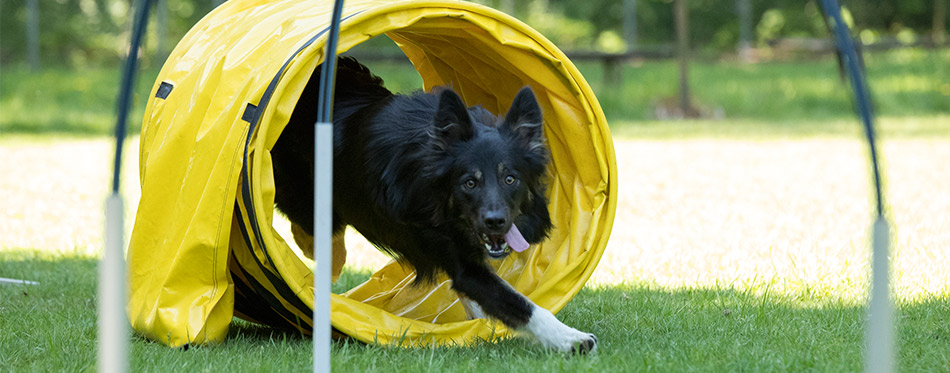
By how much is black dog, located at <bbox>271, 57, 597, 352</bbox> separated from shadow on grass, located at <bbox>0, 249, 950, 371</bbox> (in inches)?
10.2

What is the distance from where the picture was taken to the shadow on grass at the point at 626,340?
12.0 feet

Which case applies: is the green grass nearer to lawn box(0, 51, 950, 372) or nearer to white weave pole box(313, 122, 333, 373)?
lawn box(0, 51, 950, 372)

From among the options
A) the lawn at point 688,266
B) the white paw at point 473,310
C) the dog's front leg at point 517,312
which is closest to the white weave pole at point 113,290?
the lawn at point 688,266

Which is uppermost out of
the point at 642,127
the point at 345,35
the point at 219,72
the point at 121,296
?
the point at 345,35

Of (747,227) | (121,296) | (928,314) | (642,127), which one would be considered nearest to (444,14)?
(121,296)

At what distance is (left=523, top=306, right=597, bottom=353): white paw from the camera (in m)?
3.89

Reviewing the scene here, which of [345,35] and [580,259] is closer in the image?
[345,35]

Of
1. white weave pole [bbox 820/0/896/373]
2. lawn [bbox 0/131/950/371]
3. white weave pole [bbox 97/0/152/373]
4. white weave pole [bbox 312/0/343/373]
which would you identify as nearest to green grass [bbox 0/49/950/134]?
lawn [bbox 0/131/950/371]

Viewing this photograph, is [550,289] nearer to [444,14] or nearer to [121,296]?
[444,14]

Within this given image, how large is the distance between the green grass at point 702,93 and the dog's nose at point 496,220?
12.4m

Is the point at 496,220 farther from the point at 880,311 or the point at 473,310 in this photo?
the point at 880,311

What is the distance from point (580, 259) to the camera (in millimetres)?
4305

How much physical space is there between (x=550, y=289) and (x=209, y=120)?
170 centimetres

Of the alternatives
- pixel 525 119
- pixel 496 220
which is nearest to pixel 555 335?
pixel 496 220
